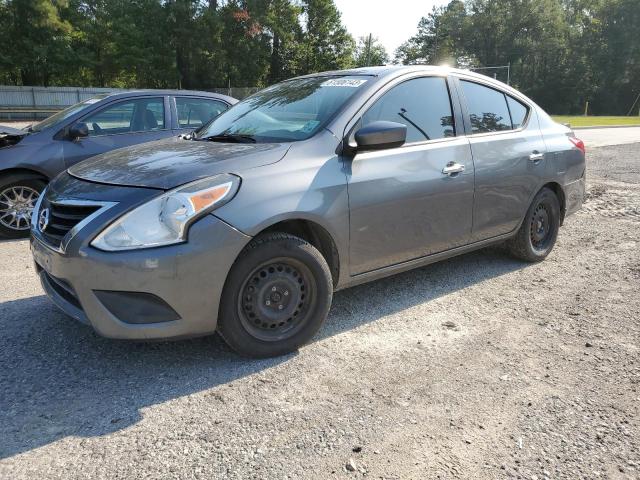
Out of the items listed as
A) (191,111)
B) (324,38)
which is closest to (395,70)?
(191,111)

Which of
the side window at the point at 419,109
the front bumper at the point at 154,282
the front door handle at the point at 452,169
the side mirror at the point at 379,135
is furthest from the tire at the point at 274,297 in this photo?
the front door handle at the point at 452,169

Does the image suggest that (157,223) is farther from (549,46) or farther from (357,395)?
(549,46)

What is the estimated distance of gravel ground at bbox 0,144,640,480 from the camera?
2285 mm

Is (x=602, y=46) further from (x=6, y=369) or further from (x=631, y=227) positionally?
(x=6, y=369)

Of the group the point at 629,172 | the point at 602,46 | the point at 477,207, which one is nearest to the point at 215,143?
the point at 477,207

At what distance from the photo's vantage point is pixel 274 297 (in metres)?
3.12

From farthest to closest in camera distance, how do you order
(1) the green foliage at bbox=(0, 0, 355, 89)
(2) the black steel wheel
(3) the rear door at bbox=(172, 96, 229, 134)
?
(1) the green foliage at bbox=(0, 0, 355, 89)
(3) the rear door at bbox=(172, 96, 229, 134)
(2) the black steel wheel

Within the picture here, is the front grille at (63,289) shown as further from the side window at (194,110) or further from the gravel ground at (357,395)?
the side window at (194,110)

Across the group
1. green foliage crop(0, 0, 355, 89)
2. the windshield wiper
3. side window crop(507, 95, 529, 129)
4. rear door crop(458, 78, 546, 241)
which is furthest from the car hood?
green foliage crop(0, 0, 355, 89)

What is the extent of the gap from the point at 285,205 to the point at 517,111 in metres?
2.86

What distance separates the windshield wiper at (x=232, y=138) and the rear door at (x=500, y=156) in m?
1.76

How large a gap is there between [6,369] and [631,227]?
6620 millimetres

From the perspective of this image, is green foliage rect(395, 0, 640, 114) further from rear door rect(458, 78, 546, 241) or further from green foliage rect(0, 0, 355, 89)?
rear door rect(458, 78, 546, 241)

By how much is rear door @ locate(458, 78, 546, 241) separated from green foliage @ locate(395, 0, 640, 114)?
225 ft
